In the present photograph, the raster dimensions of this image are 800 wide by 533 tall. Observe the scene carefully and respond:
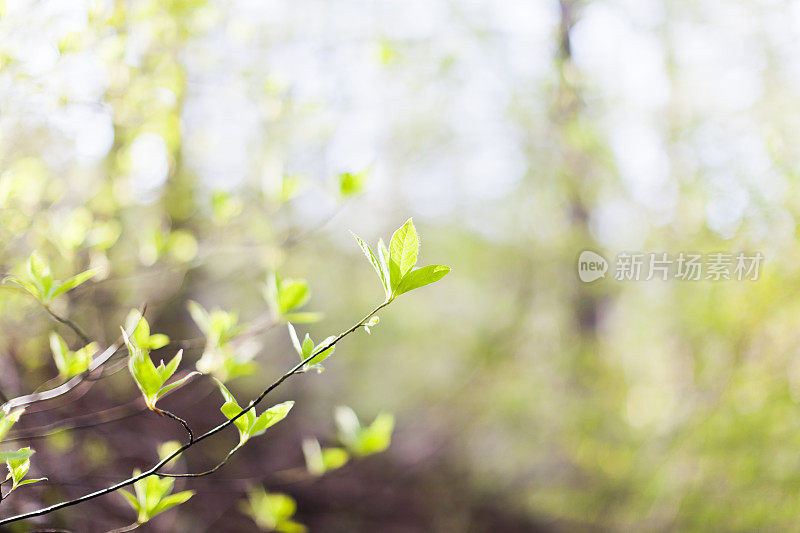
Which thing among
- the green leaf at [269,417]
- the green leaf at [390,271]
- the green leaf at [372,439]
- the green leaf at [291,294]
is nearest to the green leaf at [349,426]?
the green leaf at [372,439]

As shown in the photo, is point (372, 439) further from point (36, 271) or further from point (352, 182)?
point (36, 271)

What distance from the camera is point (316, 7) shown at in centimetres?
198

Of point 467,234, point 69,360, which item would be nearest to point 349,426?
point 69,360

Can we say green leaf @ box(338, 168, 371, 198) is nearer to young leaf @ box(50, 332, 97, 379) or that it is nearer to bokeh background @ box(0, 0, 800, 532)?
bokeh background @ box(0, 0, 800, 532)

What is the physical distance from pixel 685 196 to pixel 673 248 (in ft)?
0.60

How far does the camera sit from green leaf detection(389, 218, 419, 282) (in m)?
0.47

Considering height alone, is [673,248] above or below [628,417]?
above

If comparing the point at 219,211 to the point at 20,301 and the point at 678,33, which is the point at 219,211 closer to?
the point at 20,301

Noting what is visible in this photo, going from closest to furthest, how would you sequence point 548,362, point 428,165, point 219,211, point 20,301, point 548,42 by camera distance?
point 219,211, point 20,301, point 548,42, point 548,362, point 428,165

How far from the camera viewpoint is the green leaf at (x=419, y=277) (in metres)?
0.47

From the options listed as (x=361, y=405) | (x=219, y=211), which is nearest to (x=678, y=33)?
(x=219, y=211)

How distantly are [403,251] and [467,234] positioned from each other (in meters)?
2.35

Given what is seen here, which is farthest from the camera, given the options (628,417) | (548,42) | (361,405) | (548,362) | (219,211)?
(361,405)

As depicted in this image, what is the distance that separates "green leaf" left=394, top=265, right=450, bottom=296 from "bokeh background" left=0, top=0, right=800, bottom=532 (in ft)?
1.61
